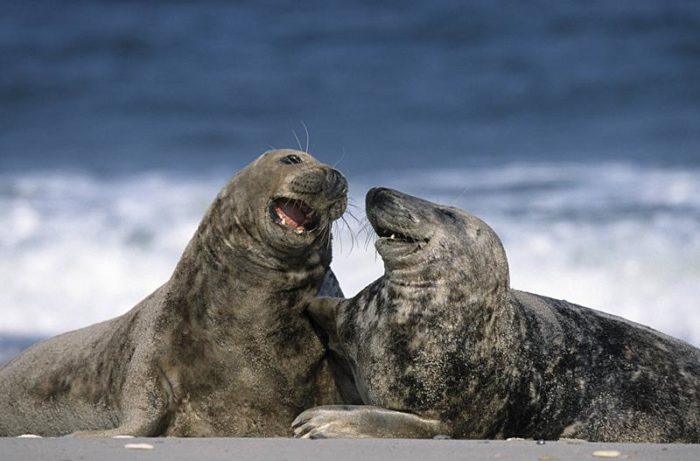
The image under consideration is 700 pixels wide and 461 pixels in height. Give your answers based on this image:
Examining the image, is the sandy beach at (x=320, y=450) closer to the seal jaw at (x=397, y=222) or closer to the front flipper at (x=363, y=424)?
the front flipper at (x=363, y=424)

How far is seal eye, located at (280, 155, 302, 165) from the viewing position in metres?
8.68

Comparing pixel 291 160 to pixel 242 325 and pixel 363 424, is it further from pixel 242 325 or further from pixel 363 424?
pixel 363 424

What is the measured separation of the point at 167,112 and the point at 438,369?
1711 centimetres

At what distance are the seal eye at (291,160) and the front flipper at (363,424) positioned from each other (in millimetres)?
1548

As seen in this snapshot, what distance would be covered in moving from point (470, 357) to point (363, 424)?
78 cm

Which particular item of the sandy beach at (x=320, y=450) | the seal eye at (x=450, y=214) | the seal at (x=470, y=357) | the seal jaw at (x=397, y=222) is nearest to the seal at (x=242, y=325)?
the seal at (x=470, y=357)

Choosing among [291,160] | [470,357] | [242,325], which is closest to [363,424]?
[470,357]

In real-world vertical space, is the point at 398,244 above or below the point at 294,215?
below

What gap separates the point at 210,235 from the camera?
885cm

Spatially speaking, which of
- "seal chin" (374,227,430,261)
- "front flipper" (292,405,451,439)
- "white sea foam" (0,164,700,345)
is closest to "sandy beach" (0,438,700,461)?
"front flipper" (292,405,451,439)

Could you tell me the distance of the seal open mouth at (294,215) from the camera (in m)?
8.56

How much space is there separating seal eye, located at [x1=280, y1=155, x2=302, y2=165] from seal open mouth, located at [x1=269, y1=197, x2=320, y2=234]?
23cm

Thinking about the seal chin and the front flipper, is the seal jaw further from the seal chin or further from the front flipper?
the front flipper

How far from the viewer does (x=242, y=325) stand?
8641mm
